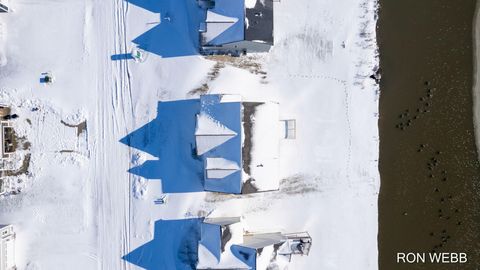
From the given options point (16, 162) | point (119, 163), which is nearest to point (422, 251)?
point (119, 163)

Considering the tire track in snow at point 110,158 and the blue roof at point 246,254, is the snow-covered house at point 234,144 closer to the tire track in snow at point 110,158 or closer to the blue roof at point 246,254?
the blue roof at point 246,254

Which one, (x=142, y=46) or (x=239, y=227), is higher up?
(x=142, y=46)

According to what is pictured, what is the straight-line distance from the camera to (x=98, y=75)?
1181 cm

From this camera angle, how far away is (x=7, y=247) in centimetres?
1137

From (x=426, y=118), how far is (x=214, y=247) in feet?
27.4

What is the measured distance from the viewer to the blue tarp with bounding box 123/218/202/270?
11.8 metres

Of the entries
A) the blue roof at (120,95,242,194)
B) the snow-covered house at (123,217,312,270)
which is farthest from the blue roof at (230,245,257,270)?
the blue roof at (120,95,242,194)

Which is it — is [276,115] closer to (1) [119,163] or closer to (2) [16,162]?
(1) [119,163]

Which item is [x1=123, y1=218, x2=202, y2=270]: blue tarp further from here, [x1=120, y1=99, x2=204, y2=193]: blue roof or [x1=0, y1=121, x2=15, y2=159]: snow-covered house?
[x1=0, y1=121, x2=15, y2=159]: snow-covered house

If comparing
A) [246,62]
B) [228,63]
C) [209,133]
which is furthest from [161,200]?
[246,62]

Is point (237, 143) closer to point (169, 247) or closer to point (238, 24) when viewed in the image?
point (238, 24)

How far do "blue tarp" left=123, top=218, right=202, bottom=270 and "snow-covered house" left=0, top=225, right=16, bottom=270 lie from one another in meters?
3.70

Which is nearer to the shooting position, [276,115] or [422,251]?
[276,115]

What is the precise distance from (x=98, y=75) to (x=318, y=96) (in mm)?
7429
